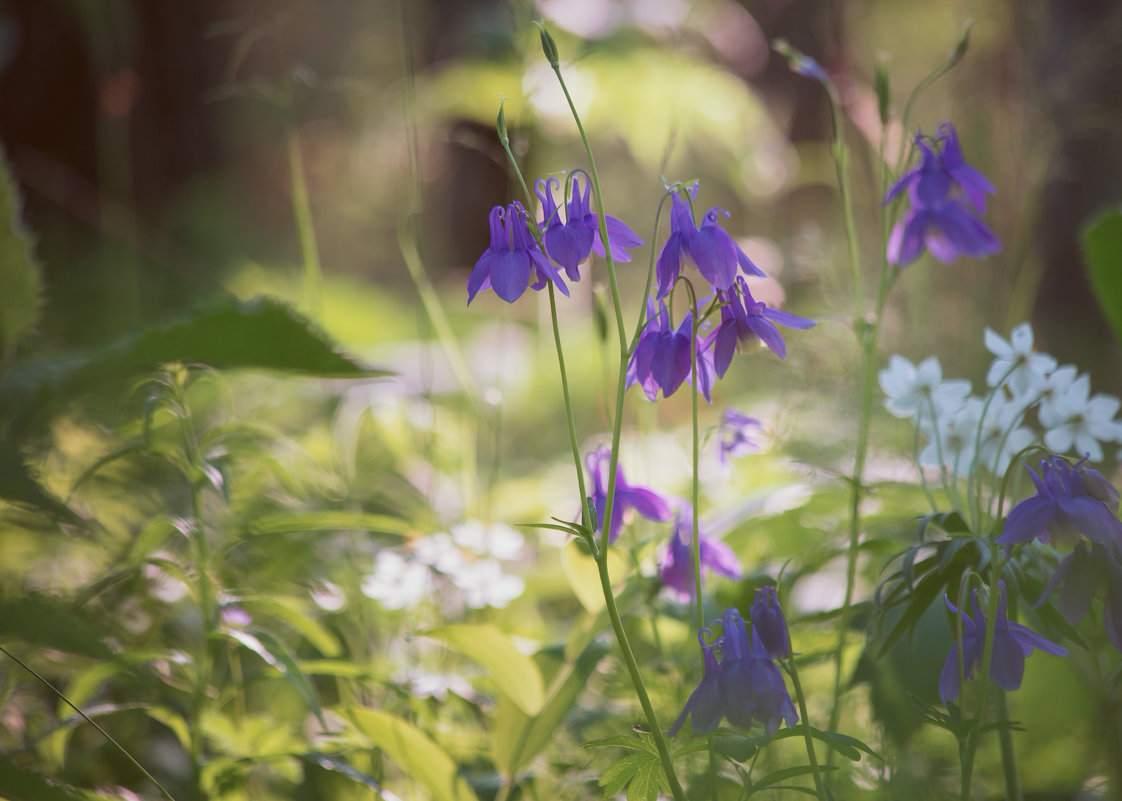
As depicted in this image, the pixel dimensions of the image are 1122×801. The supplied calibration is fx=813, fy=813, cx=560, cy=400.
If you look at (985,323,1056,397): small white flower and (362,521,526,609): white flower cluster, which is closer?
(985,323,1056,397): small white flower

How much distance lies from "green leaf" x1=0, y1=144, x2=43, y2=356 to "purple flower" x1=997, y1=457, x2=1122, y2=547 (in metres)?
0.93

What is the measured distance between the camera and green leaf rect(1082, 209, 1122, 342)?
901mm

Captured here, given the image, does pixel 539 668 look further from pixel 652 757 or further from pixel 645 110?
pixel 645 110

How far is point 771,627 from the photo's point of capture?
2.00ft

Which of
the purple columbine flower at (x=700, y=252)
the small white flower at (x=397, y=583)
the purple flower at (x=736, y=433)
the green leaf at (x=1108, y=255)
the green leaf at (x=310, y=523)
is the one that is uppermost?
the green leaf at (x=1108, y=255)

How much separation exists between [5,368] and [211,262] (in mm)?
2266

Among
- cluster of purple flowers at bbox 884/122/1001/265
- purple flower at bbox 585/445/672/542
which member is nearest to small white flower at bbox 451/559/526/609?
purple flower at bbox 585/445/672/542

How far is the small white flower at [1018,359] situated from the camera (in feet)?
2.50

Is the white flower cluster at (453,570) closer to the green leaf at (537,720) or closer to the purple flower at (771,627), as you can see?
the green leaf at (537,720)

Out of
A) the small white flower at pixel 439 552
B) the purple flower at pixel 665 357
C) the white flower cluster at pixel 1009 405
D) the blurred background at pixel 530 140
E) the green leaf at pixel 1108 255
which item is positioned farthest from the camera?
the blurred background at pixel 530 140

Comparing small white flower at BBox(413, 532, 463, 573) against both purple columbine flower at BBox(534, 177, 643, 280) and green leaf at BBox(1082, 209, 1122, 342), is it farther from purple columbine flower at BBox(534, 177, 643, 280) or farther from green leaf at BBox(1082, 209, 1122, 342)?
green leaf at BBox(1082, 209, 1122, 342)

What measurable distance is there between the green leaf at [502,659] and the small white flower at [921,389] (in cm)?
46

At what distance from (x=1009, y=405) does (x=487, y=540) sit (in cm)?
66

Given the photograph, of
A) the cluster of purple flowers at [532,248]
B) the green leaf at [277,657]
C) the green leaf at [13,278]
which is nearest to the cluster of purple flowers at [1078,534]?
the cluster of purple flowers at [532,248]
